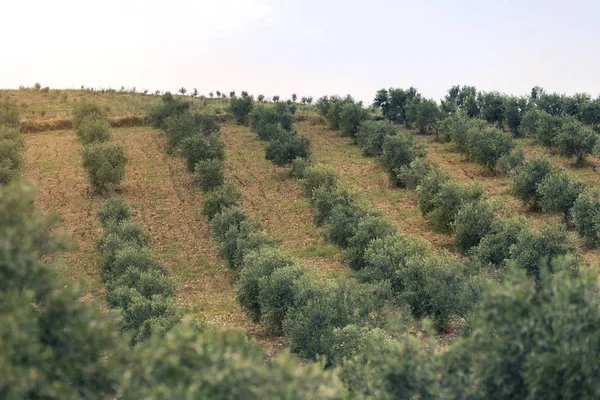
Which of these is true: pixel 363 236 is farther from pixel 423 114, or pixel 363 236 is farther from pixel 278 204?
pixel 423 114

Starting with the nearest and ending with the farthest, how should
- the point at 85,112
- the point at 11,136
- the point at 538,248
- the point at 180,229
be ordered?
the point at 538,248
the point at 180,229
the point at 11,136
the point at 85,112

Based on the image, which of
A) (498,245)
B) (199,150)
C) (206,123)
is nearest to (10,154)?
(199,150)

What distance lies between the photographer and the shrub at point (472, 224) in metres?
41.2

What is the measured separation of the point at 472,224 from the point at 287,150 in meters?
32.0

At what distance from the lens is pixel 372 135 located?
7606 cm

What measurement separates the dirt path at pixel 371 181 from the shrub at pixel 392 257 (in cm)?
1027

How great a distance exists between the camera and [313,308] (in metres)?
26.4

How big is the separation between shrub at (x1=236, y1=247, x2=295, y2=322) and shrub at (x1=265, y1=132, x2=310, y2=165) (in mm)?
35951

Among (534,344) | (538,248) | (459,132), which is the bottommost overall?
(538,248)

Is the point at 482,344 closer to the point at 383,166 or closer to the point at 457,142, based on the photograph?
the point at 383,166

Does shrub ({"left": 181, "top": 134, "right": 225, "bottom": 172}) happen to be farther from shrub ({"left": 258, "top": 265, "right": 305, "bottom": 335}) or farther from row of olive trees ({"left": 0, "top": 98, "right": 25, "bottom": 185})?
shrub ({"left": 258, "top": 265, "right": 305, "bottom": 335})

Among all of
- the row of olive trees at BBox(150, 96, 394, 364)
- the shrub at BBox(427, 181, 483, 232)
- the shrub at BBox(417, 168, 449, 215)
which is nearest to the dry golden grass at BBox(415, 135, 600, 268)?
the shrub at BBox(427, 181, 483, 232)

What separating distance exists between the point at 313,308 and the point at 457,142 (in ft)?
183

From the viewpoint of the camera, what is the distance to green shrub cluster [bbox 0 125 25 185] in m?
51.1
